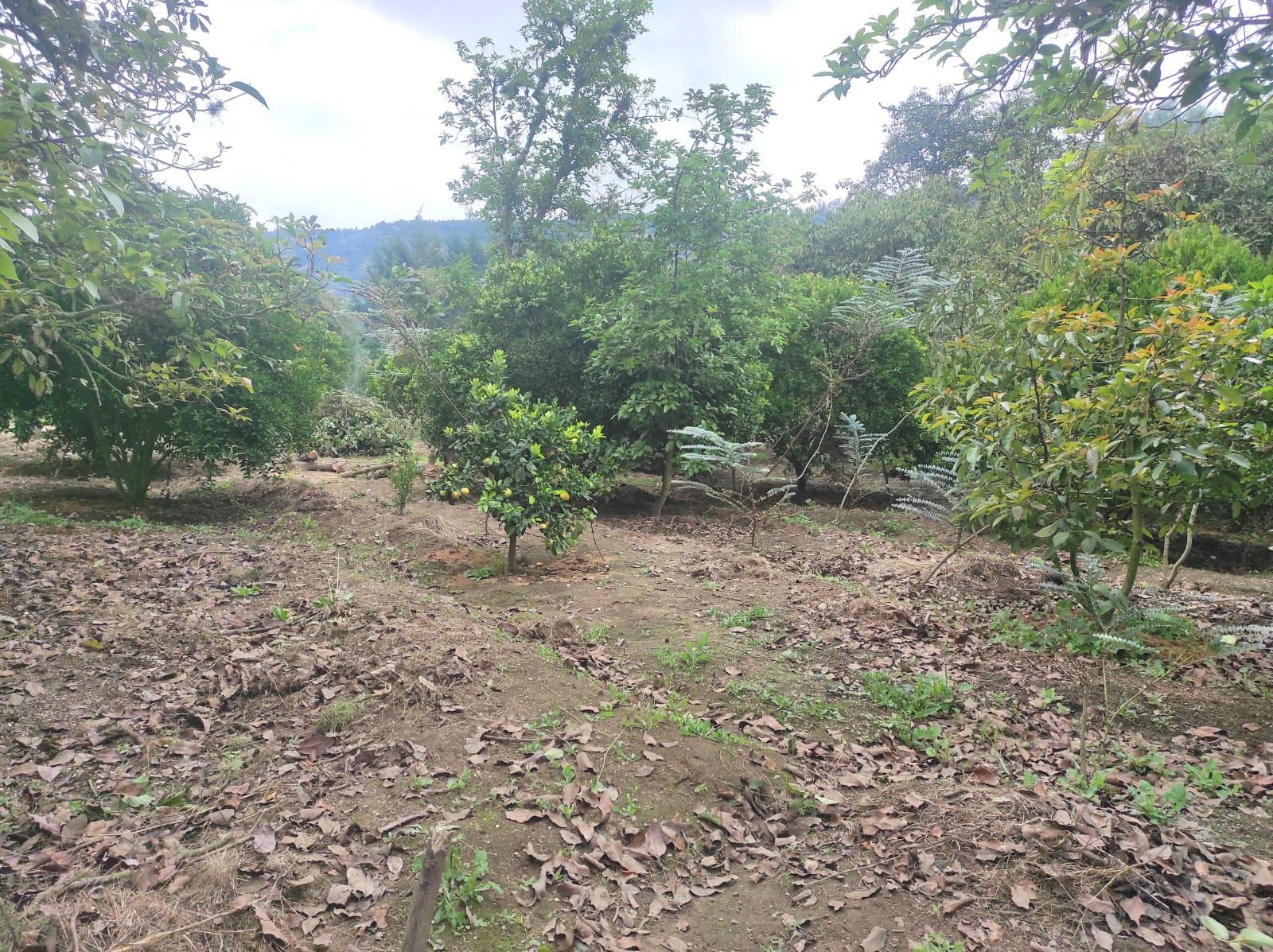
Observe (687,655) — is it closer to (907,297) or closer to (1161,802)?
(1161,802)

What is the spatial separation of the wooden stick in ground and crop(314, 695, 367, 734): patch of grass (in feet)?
6.56

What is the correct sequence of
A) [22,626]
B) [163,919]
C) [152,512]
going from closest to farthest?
1. [163,919]
2. [22,626]
3. [152,512]

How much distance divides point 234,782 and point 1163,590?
19.7 ft

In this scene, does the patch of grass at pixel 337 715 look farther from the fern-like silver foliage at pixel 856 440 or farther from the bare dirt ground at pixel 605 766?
the fern-like silver foliage at pixel 856 440

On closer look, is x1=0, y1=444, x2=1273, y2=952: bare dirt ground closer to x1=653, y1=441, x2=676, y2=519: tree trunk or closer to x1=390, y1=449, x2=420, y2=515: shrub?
x1=390, y1=449, x2=420, y2=515: shrub

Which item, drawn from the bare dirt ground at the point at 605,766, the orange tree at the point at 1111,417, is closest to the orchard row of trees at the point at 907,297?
the orange tree at the point at 1111,417

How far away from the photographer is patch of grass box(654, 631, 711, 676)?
4684 millimetres

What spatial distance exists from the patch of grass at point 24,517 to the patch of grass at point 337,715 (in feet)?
18.3

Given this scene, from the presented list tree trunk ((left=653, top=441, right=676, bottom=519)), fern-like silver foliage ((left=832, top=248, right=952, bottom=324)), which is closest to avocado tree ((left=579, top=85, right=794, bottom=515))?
tree trunk ((left=653, top=441, right=676, bottom=519))

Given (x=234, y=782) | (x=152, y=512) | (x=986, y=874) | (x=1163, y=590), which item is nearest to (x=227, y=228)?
(x=234, y=782)

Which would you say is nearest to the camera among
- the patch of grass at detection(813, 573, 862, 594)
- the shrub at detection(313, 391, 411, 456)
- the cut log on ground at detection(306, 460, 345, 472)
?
the patch of grass at detection(813, 573, 862, 594)

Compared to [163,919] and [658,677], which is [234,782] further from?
[658,677]

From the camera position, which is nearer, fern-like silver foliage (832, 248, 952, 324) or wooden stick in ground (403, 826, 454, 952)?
wooden stick in ground (403, 826, 454, 952)

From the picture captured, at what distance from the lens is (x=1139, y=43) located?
3014 mm
